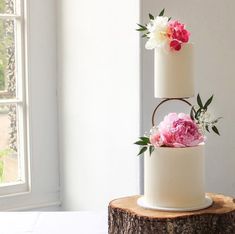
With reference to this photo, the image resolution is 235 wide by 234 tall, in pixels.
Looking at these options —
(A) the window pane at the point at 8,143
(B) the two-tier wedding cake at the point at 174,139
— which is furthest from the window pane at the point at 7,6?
(B) the two-tier wedding cake at the point at 174,139

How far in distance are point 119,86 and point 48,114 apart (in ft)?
1.50

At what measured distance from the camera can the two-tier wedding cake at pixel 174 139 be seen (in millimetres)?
1279

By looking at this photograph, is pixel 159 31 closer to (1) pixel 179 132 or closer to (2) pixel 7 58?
(1) pixel 179 132

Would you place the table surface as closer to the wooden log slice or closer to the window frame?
the wooden log slice

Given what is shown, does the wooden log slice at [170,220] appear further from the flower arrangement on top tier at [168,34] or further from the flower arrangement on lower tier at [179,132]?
the flower arrangement on top tier at [168,34]

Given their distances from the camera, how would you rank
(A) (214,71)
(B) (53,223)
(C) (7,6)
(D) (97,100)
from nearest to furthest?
1. (B) (53,223)
2. (A) (214,71)
3. (D) (97,100)
4. (C) (7,6)

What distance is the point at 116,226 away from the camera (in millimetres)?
1302

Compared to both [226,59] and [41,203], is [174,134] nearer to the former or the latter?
[226,59]

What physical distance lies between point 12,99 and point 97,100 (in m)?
0.39

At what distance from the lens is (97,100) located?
1902 millimetres

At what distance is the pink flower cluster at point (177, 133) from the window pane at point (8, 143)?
3.08 ft

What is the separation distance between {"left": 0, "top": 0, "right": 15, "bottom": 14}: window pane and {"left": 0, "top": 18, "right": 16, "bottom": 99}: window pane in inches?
1.4

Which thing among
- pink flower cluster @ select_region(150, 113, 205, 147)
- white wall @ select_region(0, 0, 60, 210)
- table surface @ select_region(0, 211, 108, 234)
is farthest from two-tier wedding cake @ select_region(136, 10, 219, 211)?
white wall @ select_region(0, 0, 60, 210)

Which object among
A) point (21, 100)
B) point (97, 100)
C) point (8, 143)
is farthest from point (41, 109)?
point (97, 100)
